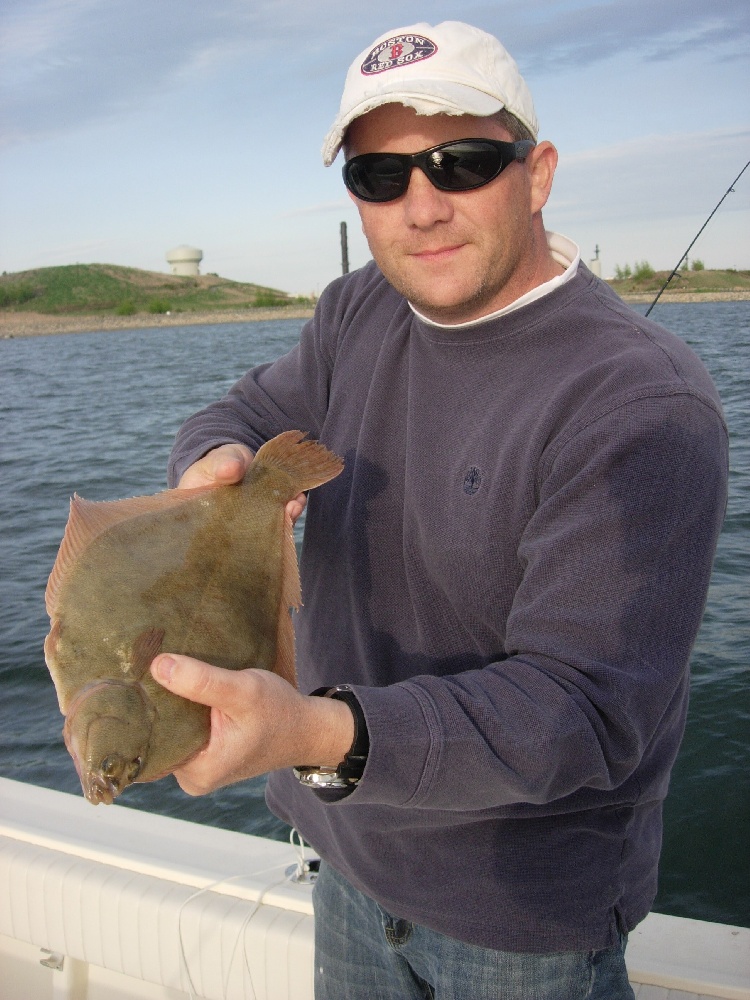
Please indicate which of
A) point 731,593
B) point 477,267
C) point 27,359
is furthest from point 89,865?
point 27,359

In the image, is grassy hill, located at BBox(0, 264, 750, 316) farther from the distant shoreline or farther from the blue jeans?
the blue jeans

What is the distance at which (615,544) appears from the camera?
5.16 ft

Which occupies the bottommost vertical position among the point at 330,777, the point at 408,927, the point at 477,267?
the point at 408,927

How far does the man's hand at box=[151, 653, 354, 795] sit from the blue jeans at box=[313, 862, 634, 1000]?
2.58ft

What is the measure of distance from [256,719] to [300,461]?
77 centimetres

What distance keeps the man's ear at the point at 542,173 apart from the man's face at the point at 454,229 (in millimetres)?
29

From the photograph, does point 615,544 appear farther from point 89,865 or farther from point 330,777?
point 89,865

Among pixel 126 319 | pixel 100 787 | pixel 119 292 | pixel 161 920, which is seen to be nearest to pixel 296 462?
pixel 100 787

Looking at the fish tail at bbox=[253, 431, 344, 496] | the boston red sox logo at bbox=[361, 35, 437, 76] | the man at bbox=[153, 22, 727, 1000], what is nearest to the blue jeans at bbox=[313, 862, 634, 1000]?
the man at bbox=[153, 22, 727, 1000]

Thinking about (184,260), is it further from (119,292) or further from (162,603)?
(162,603)

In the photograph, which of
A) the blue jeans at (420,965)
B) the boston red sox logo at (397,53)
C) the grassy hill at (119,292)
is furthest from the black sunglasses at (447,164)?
the grassy hill at (119,292)

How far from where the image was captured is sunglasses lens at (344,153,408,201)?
82.9 inches

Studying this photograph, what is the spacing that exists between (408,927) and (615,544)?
1.14m

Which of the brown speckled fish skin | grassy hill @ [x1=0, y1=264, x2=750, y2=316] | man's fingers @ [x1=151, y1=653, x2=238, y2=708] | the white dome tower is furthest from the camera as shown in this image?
the white dome tower
